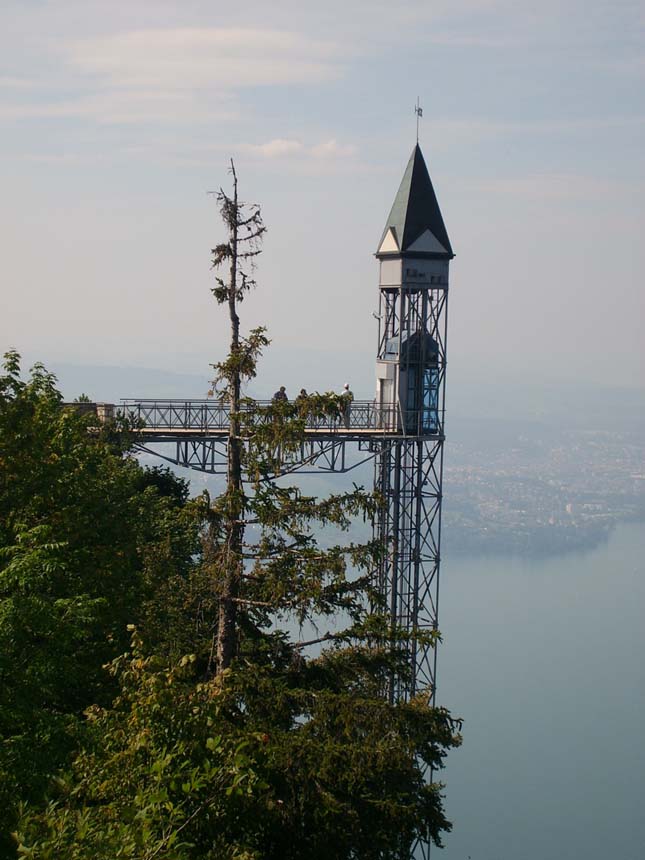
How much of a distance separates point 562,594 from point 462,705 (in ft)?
232

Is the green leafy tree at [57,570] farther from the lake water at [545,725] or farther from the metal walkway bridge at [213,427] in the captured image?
the lake water at [545,725]

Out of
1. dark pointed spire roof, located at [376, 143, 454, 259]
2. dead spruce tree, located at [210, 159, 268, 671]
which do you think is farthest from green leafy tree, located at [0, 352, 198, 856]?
dark pointed spire roof, located at [376, 143, 454, 259]

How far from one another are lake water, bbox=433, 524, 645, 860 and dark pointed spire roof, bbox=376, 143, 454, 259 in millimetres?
45597

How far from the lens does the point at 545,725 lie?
318 ft

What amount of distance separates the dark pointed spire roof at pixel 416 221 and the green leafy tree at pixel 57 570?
10.4 meters

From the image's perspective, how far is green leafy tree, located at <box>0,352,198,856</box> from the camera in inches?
468

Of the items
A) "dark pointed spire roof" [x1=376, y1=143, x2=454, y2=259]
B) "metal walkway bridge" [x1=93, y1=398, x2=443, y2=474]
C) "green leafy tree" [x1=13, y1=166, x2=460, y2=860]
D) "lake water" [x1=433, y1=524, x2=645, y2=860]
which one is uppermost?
"dark pointed spire roof" [x1=376, y1=143, x2=454, y2=259]

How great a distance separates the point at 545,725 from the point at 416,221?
235 feet

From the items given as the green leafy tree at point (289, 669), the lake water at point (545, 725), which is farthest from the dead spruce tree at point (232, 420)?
the lake water at point (545, 725)

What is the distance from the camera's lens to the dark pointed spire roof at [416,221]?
32719 mm

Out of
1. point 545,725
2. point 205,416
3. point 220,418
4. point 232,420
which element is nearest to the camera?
point 232,420

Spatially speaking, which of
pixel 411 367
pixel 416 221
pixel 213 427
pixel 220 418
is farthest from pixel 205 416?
pixel 416 221

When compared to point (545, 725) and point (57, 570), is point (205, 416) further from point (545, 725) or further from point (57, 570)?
point (545, 725)

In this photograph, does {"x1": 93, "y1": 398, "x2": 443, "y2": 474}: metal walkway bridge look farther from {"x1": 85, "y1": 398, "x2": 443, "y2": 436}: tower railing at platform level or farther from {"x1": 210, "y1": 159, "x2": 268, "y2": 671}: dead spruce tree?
{"x1": 210, "y1": 159, "x2": 268, "y2": 671}: dead spruce tree
